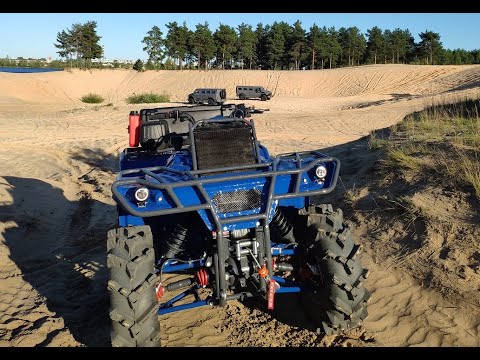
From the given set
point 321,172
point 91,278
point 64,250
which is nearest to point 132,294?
point 321,172

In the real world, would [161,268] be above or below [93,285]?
above

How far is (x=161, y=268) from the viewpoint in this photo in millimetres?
3881

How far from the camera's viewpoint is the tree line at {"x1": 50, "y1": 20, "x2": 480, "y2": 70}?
61.7 meters

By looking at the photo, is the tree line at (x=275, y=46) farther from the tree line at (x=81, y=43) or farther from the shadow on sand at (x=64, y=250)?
the shadow on sand at (x=64, y=250)

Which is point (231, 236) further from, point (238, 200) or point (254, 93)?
point (254, 93)

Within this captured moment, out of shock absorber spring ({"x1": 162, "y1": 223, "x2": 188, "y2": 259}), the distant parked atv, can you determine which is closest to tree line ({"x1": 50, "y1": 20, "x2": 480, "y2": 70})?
the distant parked atv

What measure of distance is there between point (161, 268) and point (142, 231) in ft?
1.49

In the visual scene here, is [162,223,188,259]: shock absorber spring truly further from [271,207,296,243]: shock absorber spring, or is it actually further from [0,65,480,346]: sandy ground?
[271,207,296,243]: shock absorber spring

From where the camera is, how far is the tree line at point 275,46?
61688mm

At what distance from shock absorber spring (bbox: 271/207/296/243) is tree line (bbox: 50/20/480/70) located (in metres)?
59.3

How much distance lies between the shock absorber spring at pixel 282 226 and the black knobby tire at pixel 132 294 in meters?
1.40

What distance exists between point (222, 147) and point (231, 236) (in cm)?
85

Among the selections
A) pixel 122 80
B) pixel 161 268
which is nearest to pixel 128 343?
pixel 161 268

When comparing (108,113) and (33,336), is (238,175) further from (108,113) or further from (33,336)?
(108,113)
